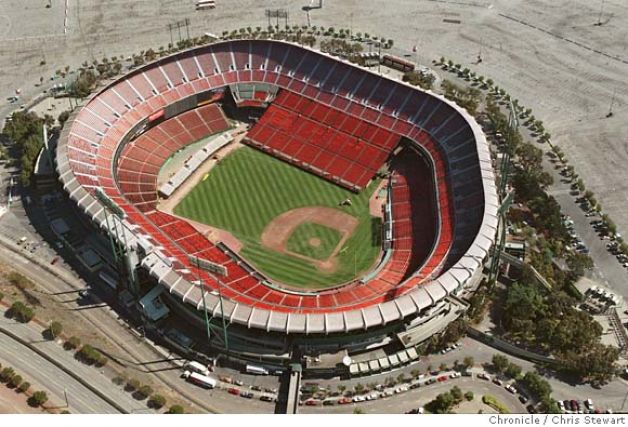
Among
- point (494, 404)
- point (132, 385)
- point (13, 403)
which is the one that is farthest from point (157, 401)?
point (494, 404)

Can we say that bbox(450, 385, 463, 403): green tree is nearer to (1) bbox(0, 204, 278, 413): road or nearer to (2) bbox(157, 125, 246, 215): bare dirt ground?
(1) bbox(0, 204, 278, 413): road

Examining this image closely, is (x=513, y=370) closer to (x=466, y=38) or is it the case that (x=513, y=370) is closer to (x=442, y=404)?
(x=442, y=404)

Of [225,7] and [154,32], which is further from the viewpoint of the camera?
[225,7]

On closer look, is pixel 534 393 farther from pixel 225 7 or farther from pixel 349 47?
pixel 225 7

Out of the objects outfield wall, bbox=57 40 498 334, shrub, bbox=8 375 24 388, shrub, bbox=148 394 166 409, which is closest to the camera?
shrub, bbox=148 394 166 409

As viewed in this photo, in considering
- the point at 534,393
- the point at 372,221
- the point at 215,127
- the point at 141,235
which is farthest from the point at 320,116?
the point at 534,393

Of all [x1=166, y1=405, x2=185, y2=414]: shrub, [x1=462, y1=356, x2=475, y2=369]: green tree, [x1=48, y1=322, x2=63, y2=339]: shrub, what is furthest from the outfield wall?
[x1=48, y1=322, x2=63, y2=339]: shrub
